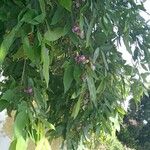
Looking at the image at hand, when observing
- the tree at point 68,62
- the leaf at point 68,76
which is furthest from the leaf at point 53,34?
the leaf at point 68,76

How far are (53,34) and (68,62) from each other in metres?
0.16

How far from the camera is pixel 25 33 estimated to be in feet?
4.46

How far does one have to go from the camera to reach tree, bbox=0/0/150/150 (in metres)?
1.35

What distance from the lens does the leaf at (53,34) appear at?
1357mm

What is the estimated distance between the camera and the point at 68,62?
5.00ft

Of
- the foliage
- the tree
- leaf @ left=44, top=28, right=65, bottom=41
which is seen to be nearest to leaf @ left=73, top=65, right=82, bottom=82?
the tree

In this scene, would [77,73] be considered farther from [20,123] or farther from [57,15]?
[20,123]

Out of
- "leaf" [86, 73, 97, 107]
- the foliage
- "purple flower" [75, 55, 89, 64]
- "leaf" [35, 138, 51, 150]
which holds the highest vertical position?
the foliage

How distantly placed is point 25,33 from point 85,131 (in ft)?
2.64

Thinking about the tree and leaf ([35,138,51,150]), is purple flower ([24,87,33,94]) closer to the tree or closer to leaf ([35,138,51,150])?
the tree

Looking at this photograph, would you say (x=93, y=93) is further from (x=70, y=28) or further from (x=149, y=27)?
(x=149, y=27)

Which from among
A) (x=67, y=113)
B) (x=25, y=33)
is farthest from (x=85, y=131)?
(x=25, y=33)

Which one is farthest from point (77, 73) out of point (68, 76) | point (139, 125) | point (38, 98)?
point (139, 125)

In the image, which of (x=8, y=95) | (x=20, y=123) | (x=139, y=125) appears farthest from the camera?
(x=139, y=125)
